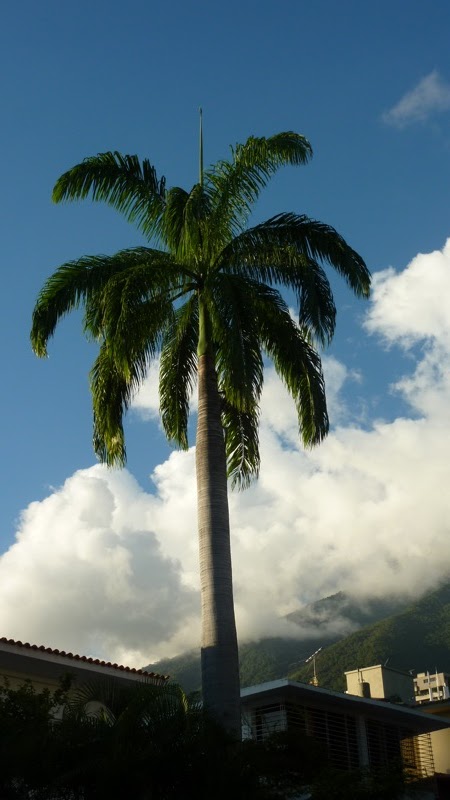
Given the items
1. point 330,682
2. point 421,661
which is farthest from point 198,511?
point 421,661

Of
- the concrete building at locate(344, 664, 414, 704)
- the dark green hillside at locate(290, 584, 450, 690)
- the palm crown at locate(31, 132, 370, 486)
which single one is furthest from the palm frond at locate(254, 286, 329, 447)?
the dark green hillside at locate(290, 584, 450, 690)

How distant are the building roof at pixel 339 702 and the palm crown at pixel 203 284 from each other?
10396mm

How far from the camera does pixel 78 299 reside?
71.7 feet

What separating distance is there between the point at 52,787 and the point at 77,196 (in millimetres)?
12536

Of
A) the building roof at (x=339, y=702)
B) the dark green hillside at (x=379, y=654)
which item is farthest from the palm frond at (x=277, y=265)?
the dark green hillside at (x=379, y=654)

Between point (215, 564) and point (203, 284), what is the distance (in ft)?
20.6

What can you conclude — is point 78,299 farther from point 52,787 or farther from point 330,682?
point 330,682

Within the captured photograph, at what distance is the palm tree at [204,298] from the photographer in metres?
20.5

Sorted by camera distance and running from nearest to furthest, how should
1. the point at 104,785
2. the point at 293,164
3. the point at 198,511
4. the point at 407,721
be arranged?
the point at 104,785
the point at 198,511
the point at 293,164
the point at 407,721

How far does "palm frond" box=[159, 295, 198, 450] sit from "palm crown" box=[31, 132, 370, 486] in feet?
0.09

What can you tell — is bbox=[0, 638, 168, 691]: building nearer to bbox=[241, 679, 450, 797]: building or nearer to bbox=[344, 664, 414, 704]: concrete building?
bbox=[241, 679, 450, 797]: building

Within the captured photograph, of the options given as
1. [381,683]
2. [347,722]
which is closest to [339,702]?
[347,722]

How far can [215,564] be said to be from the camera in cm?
1909

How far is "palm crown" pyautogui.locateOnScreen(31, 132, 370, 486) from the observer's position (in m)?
20.8
